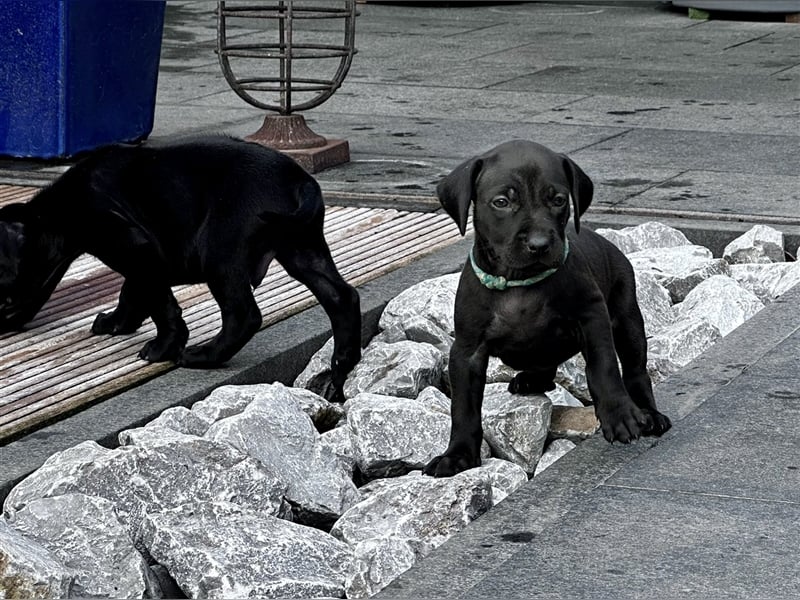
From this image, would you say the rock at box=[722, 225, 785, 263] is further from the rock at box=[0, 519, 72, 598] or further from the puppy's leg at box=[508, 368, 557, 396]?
the rock at box=[0, 519, 72, 598]

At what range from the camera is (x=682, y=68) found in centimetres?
1278

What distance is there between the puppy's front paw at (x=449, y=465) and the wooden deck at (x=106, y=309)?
4.07 feet

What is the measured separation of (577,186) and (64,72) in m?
5.28

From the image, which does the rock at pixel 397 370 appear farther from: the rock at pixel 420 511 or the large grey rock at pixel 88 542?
the large grey rock at pixel 88 542

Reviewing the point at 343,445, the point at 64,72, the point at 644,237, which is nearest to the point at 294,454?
the point at 343,445

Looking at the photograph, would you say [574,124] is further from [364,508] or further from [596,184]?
[364,508]

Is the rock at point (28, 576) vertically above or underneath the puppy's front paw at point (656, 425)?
underneath

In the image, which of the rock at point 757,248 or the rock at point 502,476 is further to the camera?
the rock at point 757,248

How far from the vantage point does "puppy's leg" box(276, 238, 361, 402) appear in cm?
524

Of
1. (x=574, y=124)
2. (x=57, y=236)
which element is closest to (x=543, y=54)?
(x=574, y=124)

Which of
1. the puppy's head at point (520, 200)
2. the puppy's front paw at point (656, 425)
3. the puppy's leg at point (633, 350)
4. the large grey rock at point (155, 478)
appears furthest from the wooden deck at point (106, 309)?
the puppy's front paw at point (656, 425)

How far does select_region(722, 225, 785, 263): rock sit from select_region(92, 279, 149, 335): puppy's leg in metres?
2.73

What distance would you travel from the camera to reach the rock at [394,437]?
4590 mm

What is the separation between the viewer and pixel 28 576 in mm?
3299
